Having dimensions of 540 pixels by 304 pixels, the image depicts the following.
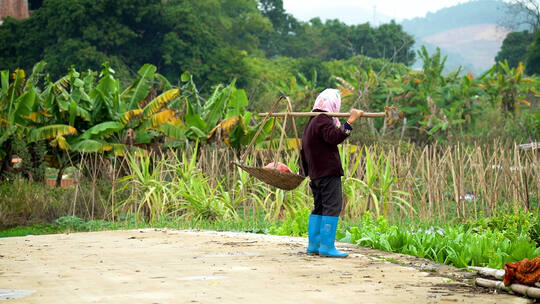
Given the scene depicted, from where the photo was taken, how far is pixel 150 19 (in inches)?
1585

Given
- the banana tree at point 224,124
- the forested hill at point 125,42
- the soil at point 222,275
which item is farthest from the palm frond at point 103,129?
the forested hill at point 125,42

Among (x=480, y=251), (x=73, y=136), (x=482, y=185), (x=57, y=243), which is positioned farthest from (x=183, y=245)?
(x=73, y=136)

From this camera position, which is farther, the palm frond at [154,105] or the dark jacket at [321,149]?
the palm frond at [154,105]

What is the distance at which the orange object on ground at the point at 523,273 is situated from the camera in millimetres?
5336

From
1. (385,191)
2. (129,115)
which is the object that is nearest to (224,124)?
(129,115)

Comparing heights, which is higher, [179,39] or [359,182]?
[179,39]

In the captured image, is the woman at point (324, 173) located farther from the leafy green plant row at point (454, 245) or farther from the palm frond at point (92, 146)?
the palm frond at point (92, 146)

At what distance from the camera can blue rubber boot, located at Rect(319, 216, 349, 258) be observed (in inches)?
290

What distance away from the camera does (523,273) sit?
212 inches

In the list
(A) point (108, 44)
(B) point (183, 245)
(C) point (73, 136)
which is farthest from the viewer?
(A) point (108, 44)

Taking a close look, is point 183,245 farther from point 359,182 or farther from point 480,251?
point 359,182

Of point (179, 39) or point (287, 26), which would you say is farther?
→ point (287, 26)

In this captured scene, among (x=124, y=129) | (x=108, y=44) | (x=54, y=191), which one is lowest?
(x=54, y=191)

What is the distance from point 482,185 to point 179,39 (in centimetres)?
3045
